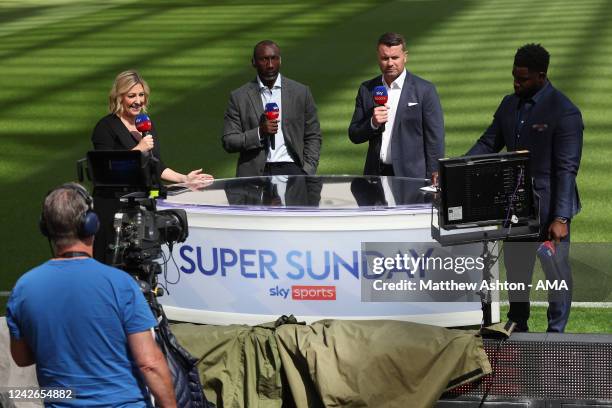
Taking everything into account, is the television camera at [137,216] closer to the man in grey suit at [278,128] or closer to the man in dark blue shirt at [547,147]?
the man in dark blue shirt at [547,147]

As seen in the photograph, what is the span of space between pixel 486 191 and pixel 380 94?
1.76m

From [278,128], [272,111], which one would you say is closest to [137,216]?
[272,111]

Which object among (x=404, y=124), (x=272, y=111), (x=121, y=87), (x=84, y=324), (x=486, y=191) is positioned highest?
(x=121, y=87)

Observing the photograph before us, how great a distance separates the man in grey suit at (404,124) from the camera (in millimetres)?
8430

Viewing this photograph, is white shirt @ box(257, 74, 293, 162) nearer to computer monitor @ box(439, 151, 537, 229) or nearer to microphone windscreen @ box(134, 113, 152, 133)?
microphone windscreen @ box(134, 113, 152, 133)

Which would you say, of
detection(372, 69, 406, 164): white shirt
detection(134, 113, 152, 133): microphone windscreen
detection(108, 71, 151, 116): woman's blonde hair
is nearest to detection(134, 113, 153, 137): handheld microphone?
detection(134, 113, 152, 133): microphone windscreen

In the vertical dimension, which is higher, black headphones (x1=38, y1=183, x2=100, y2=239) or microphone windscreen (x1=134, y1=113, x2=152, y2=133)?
microphone windscreen (x1=134, y1=113, x2=152, y2=133)

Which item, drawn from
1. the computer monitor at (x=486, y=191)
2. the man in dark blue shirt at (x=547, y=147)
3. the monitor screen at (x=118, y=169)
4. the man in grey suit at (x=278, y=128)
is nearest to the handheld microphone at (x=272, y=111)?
the man in grey suit at (x=278, y=128)

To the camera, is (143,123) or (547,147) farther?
(143,123)

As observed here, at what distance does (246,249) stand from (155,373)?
10.1 feet

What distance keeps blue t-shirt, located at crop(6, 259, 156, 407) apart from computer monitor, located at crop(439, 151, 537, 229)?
7.76 ft

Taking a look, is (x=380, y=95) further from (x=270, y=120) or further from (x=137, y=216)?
(x=137, y=216)

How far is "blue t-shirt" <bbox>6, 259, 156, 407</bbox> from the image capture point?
4488mm

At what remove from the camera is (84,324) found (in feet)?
14.7
